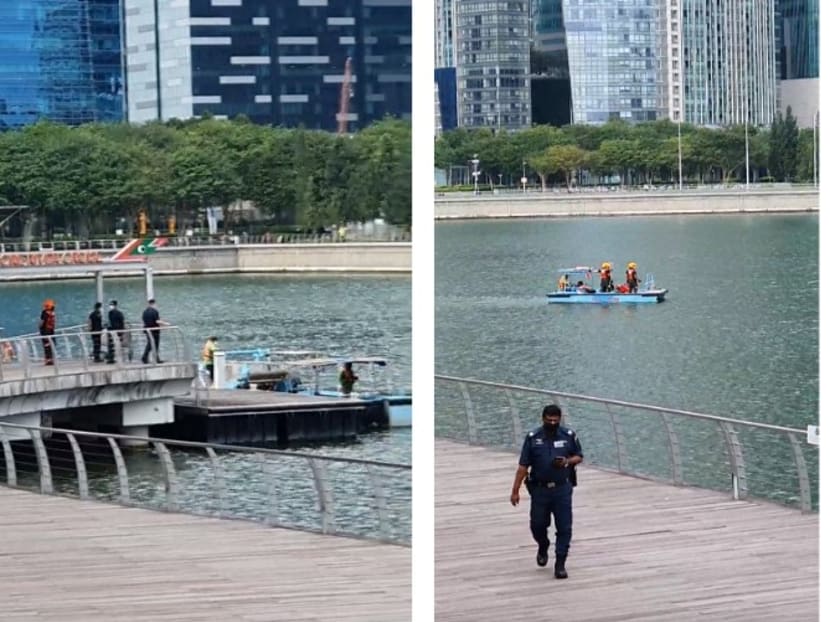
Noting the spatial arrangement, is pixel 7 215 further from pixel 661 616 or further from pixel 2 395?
pixel 661 616

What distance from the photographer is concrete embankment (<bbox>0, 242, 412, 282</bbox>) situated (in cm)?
1012

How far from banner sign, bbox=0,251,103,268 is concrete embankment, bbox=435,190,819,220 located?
2.83 metres

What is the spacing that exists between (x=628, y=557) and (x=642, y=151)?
4.50ft

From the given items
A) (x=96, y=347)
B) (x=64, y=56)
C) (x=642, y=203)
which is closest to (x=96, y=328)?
(x=96, y=347)

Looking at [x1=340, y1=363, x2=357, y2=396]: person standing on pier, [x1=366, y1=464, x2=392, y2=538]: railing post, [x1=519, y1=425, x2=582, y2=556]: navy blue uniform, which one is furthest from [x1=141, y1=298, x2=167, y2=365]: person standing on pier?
[x1=519, y1=425, x2=582, y2=556]: navy blue uniform

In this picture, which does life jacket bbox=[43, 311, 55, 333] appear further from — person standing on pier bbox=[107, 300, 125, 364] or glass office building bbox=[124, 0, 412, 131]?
glass office building bbox=[124, 0, 412, 131]

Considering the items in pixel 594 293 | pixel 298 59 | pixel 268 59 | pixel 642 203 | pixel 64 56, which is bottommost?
pixel 594 293

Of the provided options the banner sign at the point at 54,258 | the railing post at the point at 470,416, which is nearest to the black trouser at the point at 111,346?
the banner sign at the point at 54,258

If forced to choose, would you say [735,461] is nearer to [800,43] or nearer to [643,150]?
[643,150]

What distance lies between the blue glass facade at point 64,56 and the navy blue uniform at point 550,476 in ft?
16.9

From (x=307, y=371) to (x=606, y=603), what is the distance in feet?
38.3

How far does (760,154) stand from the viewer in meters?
6.21

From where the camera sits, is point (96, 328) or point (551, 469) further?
point (96, 328)

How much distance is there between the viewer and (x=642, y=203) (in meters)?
6.75
